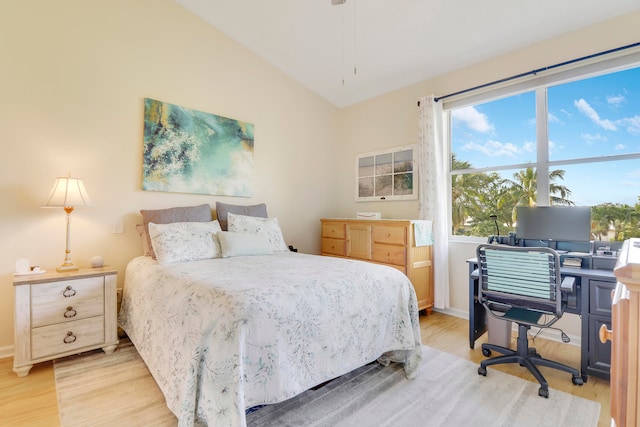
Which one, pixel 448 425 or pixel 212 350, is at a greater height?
pixel 212 350

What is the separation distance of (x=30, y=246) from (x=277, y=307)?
2298mm

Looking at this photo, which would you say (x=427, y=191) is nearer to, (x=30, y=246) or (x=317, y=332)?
(x=317, y=332)

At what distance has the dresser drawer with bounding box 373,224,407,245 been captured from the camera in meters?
3.21

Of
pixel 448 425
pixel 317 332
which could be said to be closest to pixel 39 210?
pixel 317 332

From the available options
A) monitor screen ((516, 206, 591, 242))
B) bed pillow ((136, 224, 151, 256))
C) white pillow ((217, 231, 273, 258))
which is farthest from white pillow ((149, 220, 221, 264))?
monitor screen ((516, 206, 591, 242))

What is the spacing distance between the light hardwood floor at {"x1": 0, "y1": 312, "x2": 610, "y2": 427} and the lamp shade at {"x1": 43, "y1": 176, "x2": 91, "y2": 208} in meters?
1.18

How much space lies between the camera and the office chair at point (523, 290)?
1.90 metres

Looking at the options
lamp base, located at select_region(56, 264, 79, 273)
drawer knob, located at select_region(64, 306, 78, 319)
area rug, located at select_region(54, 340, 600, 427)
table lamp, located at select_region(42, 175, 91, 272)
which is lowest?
area rug, located at select_region(54, 340, 600, 427)

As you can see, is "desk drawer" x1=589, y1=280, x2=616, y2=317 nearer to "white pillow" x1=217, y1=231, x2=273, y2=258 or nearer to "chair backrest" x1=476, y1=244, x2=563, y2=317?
"chair backrest" x1=476, y1=244, x2=563, y2=317

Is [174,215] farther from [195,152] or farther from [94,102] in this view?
[94,102]

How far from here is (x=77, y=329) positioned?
2252 millimetres

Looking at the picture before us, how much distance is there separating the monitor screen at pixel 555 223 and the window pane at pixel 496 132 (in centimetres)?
66

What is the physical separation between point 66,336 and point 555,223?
12.6ft

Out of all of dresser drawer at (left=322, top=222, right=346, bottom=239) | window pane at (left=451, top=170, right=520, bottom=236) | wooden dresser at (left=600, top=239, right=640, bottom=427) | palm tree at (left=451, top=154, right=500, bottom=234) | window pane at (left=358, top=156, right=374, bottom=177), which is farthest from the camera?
window pane at (left=358, top=156, right=374, bottom=177)
